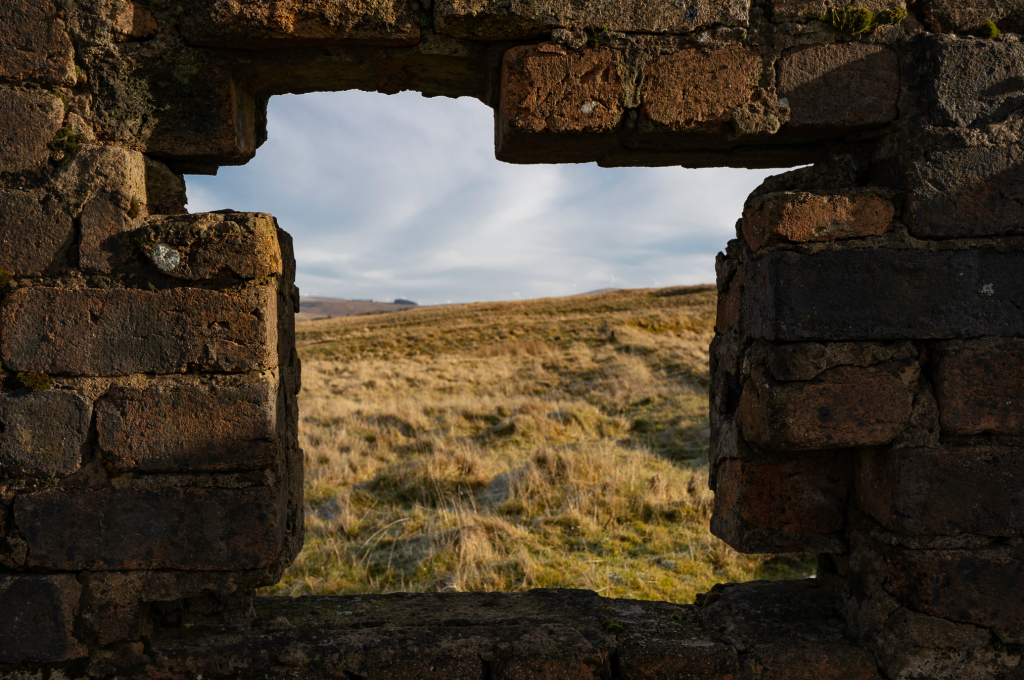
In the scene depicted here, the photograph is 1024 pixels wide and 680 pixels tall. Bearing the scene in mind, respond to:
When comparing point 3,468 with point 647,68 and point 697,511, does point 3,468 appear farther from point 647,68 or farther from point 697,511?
point 697,511

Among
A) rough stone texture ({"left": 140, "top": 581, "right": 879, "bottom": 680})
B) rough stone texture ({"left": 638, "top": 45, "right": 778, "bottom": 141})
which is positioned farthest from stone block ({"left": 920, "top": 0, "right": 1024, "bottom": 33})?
rough stone texture ({"left": 140, "top": 581, "right": 879, "bottom": 680})

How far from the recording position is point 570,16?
2.09 metres

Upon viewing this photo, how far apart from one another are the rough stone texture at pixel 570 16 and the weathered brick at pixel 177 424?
1378 mm

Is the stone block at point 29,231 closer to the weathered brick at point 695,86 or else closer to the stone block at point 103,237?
the stone block at point 103,237

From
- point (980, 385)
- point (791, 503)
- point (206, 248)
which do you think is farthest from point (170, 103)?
point (980, 385)

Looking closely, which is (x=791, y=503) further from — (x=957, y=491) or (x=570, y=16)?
(x=570, y=16)

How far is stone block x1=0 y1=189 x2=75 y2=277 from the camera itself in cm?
203

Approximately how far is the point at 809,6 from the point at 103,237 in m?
2.48

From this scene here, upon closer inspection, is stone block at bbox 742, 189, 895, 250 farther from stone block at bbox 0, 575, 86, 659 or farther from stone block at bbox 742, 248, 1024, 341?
stone block at bbox 0, 575, 86, 659

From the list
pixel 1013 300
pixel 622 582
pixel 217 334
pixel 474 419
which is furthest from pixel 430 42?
pixel 474 419

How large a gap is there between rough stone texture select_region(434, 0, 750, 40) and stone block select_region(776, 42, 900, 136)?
0.25m

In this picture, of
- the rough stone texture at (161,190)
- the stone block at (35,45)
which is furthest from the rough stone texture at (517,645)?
the stone block at (35,45)

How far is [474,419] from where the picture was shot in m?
9.05

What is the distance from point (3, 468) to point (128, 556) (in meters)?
0.50
